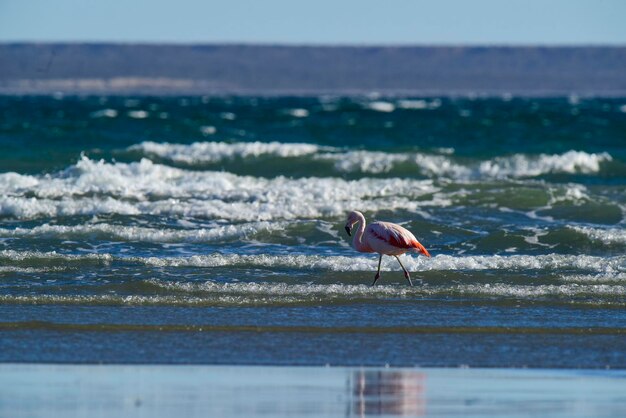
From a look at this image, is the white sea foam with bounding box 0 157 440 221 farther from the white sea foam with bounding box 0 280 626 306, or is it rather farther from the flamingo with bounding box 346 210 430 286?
the white sea foam with bounding box 0 280 626 306

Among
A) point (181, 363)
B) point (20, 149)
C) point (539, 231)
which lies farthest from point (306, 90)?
point (181, 363)

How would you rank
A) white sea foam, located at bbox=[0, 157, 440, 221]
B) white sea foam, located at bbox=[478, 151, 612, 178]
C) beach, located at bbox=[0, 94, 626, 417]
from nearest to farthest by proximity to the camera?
beach, located at bbox=[0, 94, 626, 417]
white sea foam, located at bbox=[0, 157, 440, 221]
white sea foam, located at bbox=[478, 151, 612, 178]

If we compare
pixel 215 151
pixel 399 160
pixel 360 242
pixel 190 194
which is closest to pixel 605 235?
pixel 360 242

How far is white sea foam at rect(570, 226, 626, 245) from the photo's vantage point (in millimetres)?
15016

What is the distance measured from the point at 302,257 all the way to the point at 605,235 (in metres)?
4.19

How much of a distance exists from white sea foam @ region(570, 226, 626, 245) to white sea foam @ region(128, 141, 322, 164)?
32.8 ft

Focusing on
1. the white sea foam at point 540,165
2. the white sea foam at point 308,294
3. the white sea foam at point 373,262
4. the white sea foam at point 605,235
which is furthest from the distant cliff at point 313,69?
the white sea foam at point 308,294

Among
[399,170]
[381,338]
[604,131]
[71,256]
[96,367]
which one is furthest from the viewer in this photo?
[604,131]

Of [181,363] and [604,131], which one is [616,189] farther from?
[181,363]

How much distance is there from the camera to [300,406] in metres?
7.75

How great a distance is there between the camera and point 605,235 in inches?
599

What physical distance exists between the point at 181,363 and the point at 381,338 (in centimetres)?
174

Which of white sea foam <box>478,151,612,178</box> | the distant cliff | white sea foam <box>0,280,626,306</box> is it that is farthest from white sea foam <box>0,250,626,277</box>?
the distant cliff

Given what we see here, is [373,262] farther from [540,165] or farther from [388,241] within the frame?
[540,165]
